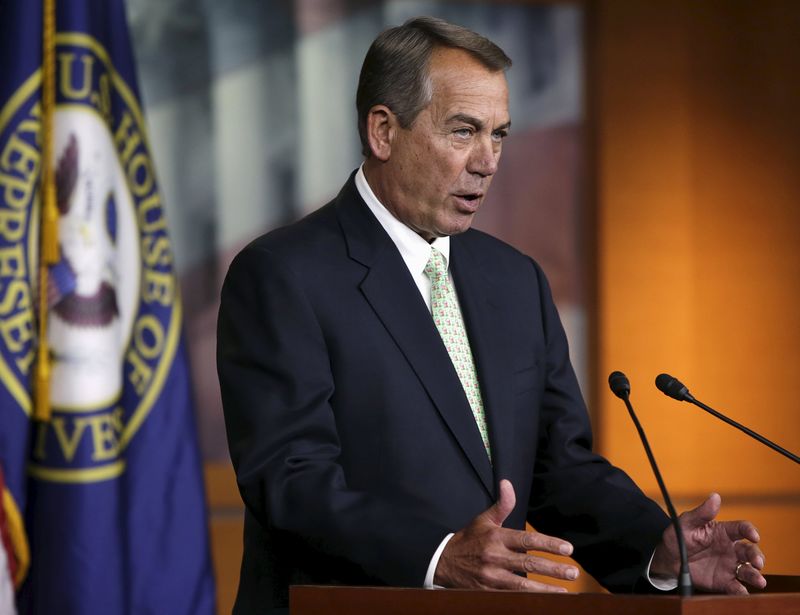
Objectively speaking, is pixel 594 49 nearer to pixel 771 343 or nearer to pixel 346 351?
pixel 771 343

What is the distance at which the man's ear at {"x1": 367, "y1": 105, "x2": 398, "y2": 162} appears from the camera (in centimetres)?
210

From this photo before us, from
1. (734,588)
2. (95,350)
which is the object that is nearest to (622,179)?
(95,350)

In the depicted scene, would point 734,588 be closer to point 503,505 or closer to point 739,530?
point 739,530

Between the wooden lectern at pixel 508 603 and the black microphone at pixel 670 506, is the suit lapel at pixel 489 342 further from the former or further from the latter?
the wooden lectern at pixel 508 603

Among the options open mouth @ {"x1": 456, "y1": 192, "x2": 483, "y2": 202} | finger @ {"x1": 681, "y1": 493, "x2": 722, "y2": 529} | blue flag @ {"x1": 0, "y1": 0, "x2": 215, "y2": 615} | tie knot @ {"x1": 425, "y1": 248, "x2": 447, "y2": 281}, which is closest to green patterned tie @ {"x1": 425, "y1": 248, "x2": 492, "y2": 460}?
tie knot @ {"x1": 425, "y1": 248, "x2": 447, "y2": 281}

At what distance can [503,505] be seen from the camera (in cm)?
150

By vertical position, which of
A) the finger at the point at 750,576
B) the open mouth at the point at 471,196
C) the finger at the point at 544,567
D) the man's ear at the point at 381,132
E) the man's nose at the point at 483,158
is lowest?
the finger at the point at 750,576

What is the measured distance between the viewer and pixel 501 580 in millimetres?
1484

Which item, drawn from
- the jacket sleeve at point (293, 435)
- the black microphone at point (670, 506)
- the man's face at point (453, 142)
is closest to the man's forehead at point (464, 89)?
the man's face at point (453, 142)

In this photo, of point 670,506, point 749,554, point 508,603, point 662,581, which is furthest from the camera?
point 662,581

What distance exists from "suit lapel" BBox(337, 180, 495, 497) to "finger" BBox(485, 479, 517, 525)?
38 centimetres

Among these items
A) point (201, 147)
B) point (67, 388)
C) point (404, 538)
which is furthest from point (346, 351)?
point (201, 147)

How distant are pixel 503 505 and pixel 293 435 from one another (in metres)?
0.40

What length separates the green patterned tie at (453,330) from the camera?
1.98 m
